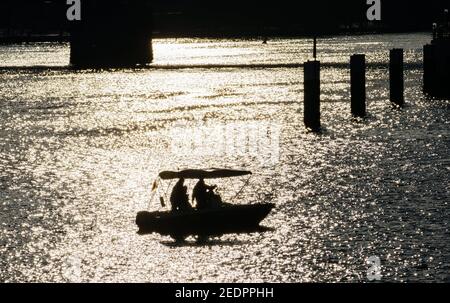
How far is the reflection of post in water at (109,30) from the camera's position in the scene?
488 feet

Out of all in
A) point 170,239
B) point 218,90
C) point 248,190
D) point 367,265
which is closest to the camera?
point 367,265

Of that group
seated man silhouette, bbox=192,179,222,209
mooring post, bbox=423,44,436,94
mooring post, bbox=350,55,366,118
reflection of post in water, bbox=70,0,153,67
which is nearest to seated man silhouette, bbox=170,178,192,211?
seated man silhouette, bbox=192,179,222,209

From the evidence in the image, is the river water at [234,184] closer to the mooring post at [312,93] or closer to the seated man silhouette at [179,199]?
the mooring post at [312,93]

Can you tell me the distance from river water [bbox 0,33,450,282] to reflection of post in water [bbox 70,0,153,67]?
3828cm

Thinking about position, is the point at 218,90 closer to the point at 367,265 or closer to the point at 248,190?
→ the point at 248,190

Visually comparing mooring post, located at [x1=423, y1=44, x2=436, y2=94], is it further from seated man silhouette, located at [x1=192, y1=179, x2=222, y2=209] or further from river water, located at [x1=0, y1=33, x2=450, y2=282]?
seated man silhouette, located at [x1=192, y1=179, x2=222, y2=209]

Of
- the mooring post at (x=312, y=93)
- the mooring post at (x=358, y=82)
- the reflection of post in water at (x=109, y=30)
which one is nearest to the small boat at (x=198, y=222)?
the mooring post at (x=312, y=93)

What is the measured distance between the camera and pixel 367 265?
3941 cm

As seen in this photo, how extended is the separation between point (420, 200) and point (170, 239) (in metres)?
11.1

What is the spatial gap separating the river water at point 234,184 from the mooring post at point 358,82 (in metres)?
0.87

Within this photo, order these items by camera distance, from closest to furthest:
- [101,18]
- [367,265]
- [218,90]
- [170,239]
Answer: [367,265], [170,239], [218,90], [101,18]

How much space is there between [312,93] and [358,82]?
546 cm

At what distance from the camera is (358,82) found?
76.8 meters
